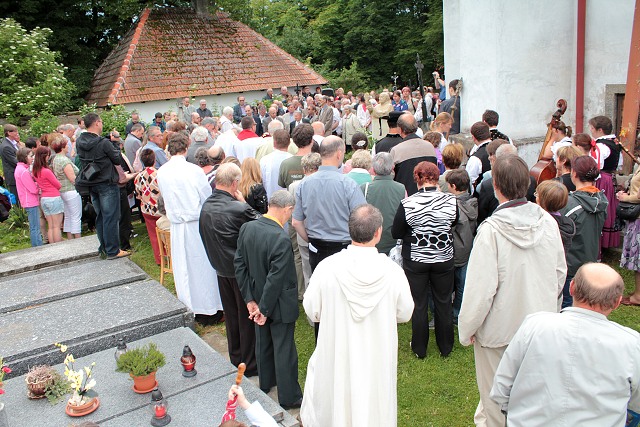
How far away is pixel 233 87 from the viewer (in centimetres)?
2036

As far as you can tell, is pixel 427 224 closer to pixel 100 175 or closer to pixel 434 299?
pixel 434 299

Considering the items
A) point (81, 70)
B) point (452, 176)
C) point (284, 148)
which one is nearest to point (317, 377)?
point (452, 176)

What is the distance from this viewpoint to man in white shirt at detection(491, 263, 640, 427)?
2582mm

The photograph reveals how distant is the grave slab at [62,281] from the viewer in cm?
688

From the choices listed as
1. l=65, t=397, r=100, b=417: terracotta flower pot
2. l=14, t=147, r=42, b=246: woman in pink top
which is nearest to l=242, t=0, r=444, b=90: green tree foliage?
l=14, t=147, r=42, b=246: woman in pink top

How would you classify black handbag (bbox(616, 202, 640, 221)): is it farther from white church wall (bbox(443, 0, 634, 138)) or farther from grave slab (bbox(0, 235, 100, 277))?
grave slab (bbox(0, 235, 100, 277))

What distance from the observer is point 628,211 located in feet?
19.2

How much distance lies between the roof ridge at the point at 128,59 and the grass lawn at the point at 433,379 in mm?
13925

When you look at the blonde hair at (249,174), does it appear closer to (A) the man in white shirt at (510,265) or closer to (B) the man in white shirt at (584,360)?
(A) the man in white shirt at (510,265)

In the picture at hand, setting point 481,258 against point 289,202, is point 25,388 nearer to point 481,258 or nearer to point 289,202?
point 289,202

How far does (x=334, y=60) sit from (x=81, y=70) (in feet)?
57.1

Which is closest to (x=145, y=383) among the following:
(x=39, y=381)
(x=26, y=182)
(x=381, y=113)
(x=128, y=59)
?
(x=39, y=381)

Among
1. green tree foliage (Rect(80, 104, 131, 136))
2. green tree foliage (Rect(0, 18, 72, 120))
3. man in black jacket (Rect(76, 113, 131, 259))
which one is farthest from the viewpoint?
green tree foliage (Rect(0, 18, 72, 120))

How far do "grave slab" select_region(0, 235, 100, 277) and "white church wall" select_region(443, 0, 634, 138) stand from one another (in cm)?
731
